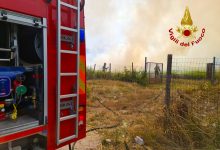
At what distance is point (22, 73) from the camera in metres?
2.93

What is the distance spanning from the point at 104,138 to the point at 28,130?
9.56ft

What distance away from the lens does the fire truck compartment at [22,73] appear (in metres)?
2.72

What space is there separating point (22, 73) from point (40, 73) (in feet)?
0.62

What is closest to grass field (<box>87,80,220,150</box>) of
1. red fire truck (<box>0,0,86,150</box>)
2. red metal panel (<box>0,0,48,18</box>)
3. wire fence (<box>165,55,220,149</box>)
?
wire fence (<box>165,55,220,149</box>)

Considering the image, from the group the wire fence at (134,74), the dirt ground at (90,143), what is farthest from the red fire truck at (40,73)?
the wire fence at (134,74)

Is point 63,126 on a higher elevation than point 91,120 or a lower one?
higher

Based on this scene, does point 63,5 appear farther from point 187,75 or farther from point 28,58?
point 187,75

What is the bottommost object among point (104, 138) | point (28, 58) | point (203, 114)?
point (104, 138)

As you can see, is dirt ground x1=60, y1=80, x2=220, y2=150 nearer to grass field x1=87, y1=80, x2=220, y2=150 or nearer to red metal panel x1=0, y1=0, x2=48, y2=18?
grass field x1=87, y1=80, x2=220, y2=150

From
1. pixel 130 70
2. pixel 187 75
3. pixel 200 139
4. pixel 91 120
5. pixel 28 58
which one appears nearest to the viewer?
pixel 28 58

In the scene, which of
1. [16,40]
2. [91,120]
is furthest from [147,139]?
[16,40]

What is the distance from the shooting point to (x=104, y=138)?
5531mm

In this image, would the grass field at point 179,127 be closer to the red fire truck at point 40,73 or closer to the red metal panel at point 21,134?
the red fire truck at point 40,73

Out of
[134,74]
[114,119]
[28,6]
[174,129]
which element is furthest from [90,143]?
[134,74]
